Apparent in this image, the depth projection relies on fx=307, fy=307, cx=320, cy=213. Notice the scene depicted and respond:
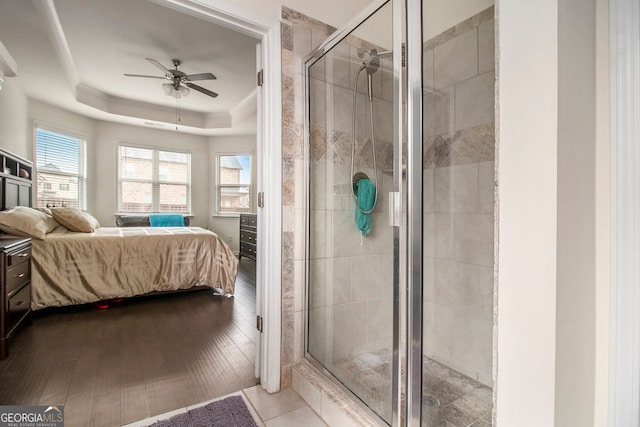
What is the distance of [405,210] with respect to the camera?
1.18 meters

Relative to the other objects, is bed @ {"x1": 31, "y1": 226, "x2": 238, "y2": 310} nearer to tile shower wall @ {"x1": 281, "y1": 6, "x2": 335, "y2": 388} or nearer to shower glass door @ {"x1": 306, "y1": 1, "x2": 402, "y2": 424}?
tile shower wall @ {"x1": 281, "y1": 6, "x2": 335, "y2": 388}

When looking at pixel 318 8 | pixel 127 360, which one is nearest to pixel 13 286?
pixel 127 360

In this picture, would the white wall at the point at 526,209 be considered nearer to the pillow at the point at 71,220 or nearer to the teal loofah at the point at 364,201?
the teal loofah at the point at 364,201

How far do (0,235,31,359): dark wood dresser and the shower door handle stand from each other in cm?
237

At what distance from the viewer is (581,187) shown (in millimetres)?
803

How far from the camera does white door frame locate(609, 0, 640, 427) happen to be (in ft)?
2.70

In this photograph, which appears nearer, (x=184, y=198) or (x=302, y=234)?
(x=302, y=234)

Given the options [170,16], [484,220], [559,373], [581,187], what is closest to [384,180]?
[484,220]

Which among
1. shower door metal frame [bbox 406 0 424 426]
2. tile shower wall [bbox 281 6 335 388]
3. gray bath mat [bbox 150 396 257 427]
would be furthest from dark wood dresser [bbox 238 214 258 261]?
shower door metal frame [bbox 406 0 424 426]

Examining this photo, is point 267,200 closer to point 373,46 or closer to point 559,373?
point 373,46

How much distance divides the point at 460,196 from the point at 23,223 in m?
3.45

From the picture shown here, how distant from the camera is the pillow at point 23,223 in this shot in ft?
8.41

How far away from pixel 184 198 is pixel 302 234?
544cm

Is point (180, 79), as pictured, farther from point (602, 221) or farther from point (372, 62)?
point (602, 221)
